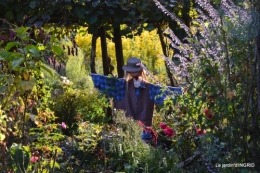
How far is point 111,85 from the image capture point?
6148mm

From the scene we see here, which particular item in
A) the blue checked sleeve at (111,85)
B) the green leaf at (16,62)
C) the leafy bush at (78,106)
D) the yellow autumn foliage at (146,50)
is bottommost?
the leafy bush at (78,106)

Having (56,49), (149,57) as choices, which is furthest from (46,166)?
(149,57)

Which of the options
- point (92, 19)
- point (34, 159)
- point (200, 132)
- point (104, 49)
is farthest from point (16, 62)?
point (104, 49)

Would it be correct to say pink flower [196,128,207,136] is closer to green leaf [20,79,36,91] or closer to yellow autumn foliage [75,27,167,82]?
green leaf [20,79,36,91]

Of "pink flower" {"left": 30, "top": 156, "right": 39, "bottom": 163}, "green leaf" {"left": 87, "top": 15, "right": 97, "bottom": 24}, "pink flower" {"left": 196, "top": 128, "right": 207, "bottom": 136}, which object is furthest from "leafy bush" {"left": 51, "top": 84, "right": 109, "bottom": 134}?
"pink flower" {"left": 30, "top": 156, "right": 39, "bottom": 163}

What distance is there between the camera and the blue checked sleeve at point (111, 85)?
6141mm

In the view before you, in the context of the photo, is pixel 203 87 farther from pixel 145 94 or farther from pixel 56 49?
pixel 145 94

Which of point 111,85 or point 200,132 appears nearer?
point 200,132

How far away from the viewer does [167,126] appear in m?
4.02

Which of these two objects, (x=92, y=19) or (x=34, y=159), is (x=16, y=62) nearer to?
(x=34, y=159)

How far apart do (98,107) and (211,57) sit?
3.07m

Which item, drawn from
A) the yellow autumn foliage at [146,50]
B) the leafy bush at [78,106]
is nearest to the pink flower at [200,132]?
the leafy bush at [78,106]

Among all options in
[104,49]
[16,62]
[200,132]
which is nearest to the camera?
[16,62]

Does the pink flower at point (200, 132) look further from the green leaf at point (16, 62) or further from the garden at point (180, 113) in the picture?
the green leaf at point (16, 62)
